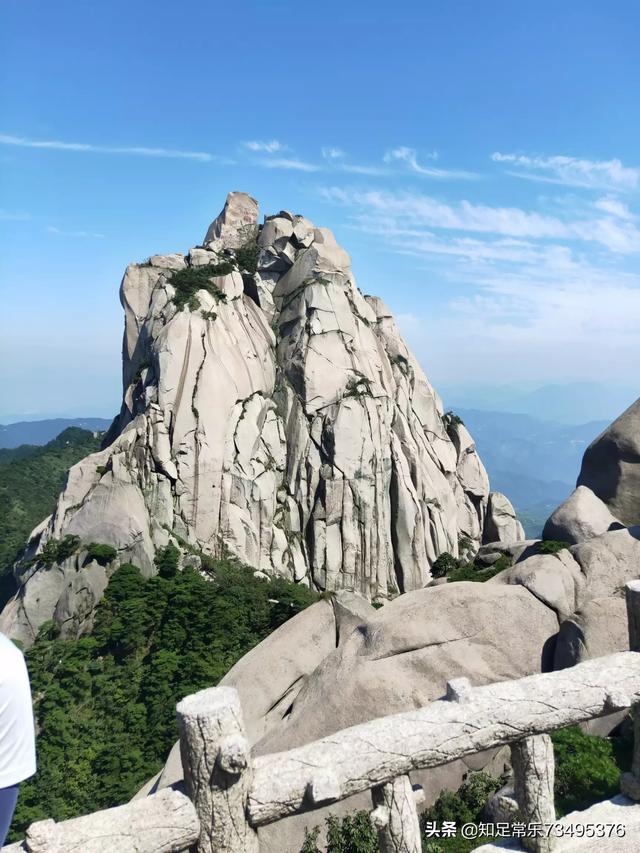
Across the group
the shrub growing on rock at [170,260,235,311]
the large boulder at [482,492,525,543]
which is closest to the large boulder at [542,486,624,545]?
the shrub growing on rock at [170,260,235,311]

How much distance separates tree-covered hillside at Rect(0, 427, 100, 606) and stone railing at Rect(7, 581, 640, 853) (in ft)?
109

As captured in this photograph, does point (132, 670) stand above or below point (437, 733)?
below

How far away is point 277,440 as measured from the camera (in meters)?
38.1

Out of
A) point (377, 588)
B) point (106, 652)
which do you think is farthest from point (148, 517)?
point (377, 588)

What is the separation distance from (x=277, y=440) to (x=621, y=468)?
2385cm

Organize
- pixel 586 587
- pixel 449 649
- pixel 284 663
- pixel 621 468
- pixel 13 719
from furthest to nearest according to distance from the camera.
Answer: pixel 621 468 < pixel 284 663 < pixel 586 587 < pixel 449 649 < pixel 13 719

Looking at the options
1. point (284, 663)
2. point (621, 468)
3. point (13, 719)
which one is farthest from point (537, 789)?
point (621, 468)

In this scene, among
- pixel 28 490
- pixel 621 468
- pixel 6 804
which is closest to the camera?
pixel 6 804

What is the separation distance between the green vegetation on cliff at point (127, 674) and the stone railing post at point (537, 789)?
15.5 meters

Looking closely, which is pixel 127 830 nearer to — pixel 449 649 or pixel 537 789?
pixel 537 789

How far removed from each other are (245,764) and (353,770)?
1193 millimetres

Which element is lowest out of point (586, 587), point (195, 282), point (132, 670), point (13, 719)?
point (132, 670)

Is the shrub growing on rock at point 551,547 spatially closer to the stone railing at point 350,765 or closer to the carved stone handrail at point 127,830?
the stone railing at point 350,765

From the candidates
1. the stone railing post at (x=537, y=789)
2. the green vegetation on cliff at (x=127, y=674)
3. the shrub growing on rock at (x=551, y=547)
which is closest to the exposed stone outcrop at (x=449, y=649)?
the shrub growing on rock at (x=551, y=547)
